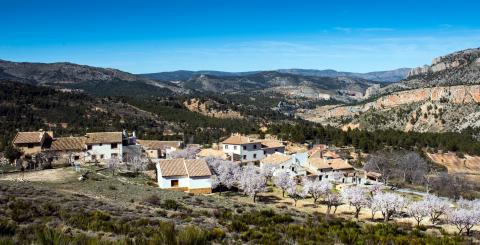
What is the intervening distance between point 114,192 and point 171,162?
15.5 m

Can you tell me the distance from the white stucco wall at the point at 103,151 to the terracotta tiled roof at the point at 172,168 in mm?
15128

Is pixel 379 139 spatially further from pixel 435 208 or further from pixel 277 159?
pixel 435 208

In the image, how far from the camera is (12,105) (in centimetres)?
12344

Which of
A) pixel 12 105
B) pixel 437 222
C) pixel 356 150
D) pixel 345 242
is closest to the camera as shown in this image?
pixel 345 242

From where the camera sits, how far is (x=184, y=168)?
5362 cm

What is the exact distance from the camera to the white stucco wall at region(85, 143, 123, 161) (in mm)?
66062

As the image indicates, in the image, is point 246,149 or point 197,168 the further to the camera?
point 246,149

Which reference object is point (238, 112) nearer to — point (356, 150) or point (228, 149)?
point (356, 150)

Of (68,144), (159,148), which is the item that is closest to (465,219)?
(68,144)

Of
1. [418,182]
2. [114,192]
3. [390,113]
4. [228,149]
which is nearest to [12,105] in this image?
[228,149]

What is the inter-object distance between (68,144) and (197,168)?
2447cm

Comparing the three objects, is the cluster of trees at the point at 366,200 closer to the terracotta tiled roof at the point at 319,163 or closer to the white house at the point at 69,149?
the terracotta tiled roof at the point at 319,163

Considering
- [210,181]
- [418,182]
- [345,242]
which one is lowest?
[418,182]

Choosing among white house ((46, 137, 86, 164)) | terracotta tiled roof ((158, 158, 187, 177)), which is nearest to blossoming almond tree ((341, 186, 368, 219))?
terracotta tiled roof ((158, 158, 187, 177))
